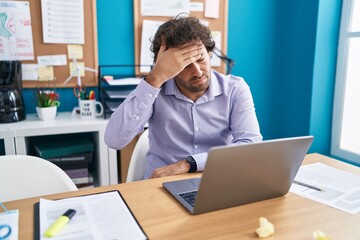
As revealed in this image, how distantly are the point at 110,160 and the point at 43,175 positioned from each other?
0.87 meters

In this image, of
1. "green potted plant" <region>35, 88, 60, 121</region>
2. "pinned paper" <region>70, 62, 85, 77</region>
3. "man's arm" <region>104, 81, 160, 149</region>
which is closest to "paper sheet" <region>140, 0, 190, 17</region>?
"pinned paper" <region>70, 62, 85, 77</region>

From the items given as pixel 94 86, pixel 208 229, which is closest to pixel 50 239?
pixel 208 229

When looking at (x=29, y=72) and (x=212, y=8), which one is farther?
(x=212, y=8)

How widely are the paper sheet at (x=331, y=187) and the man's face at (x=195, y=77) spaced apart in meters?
0.51

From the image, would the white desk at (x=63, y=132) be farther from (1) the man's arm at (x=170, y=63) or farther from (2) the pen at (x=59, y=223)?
(2) the pen at (x=59, y=223)

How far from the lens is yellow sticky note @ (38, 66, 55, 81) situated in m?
2.11

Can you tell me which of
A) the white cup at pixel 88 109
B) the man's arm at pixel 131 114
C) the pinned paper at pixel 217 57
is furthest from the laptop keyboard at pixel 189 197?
the pinned paper at pixel 217 57

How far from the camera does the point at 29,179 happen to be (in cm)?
105

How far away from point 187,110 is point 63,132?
817 mm

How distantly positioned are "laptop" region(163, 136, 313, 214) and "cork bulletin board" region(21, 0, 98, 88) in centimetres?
154

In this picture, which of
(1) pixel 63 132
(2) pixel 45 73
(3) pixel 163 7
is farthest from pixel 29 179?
(3) pixel 163 7

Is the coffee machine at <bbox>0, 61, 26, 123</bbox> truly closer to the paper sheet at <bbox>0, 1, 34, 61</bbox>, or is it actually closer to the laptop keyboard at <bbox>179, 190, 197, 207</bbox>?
the paper sheet at <bbox>0, 1, 34, 61</bbox>

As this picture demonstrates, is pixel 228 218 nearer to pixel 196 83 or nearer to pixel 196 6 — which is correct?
pixel 196 83

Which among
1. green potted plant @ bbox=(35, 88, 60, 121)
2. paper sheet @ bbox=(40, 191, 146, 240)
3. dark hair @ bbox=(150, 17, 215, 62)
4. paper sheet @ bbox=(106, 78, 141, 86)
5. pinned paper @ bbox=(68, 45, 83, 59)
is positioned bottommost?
paper sheet @ bbox=(40, 191, 146, 240)
